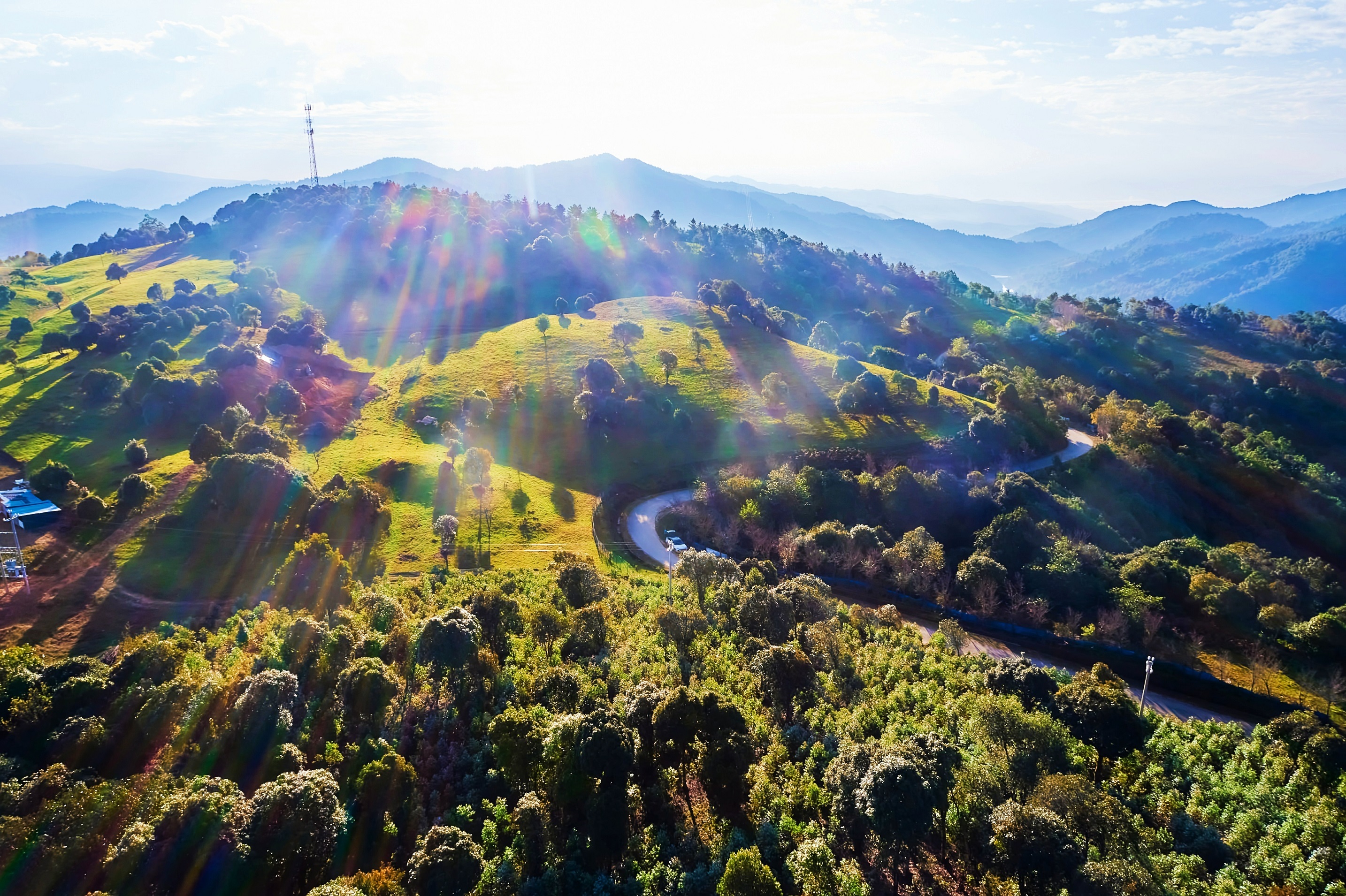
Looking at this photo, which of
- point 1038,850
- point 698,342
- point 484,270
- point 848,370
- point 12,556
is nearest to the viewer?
point 1038,850

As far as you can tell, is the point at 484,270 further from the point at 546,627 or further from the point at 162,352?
the point at 546,627

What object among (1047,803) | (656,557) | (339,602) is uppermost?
(1047,803)

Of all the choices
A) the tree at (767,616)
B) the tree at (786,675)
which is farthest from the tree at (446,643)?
the tree at (767,616)

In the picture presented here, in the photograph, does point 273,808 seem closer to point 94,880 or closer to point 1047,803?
point 94,880

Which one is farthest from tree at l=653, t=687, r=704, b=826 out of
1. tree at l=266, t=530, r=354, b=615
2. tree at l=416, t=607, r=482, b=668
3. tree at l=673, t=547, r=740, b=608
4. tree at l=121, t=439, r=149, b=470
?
tree at l=121, t=439, r=149, b=470

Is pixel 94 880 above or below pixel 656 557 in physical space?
above

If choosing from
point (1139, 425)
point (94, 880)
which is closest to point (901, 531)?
point (1139, 425)

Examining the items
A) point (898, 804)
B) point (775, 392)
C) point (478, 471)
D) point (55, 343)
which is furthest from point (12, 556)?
point (775, 392)

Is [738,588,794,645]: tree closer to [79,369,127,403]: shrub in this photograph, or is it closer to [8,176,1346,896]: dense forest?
[8,176,1346,896]: dense forest
